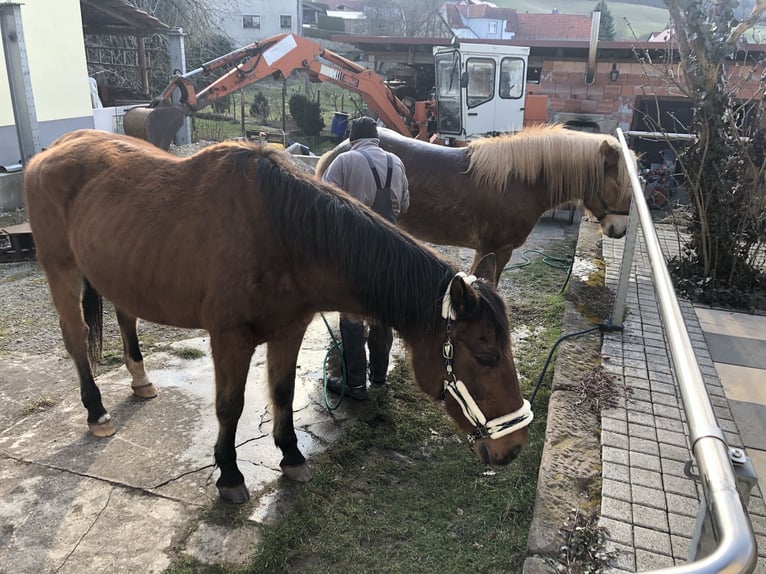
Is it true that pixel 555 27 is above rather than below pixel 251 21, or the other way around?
above

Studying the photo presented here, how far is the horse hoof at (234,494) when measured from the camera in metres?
2.71

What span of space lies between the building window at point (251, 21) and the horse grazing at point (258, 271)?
133ft

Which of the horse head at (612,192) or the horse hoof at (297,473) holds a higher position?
the horse head at (612,192)

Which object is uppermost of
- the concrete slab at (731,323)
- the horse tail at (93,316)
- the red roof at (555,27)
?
the red roof at (555,27)

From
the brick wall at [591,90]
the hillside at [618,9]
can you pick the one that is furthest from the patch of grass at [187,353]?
the hillside at [618,9]

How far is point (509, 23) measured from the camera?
5344cm

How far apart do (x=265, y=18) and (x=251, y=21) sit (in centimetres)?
105

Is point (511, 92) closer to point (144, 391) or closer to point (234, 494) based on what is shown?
point (144, 391)

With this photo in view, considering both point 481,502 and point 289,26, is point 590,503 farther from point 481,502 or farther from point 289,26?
point 289,26

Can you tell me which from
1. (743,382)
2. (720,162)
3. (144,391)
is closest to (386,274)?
(144,391)

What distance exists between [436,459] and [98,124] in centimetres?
1139

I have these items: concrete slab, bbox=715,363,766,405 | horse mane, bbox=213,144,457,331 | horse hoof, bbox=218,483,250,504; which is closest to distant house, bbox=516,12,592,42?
concrete slab, bbox=715,363,766,405

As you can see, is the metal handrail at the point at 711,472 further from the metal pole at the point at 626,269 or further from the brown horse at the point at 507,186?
the brown horse at the point at 507,186

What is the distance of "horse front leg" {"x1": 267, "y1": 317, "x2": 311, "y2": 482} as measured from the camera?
2887 mm
